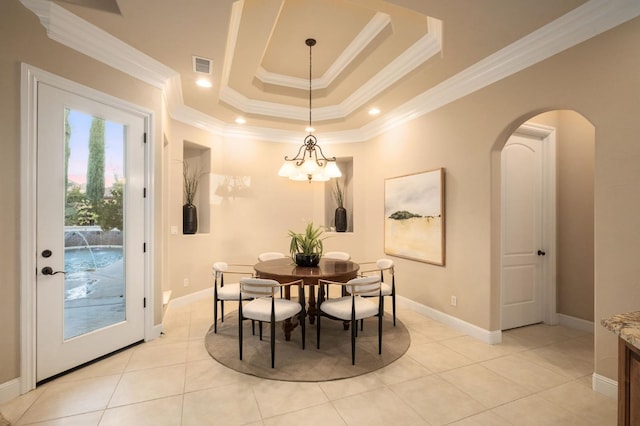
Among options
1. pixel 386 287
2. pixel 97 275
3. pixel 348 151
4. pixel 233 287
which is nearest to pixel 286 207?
pixel 348 151

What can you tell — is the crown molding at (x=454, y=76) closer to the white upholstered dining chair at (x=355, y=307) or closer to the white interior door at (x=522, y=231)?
the white interior door at (x=522, y=231)

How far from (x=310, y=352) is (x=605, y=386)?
2347 millimetres

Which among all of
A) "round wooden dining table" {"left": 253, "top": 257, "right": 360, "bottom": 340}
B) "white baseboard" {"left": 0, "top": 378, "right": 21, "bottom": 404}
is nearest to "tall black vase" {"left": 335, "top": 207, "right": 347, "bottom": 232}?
"round wooden dining table" {"left": 253, "top": 257, "right": 360, "bottom": 340}

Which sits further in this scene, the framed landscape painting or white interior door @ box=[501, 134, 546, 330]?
the framed landscape painting

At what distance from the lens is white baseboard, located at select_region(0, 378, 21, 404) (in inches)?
85.2

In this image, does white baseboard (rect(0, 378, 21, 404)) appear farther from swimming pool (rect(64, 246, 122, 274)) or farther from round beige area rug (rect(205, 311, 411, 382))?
round beige area rug (rect(205, 311, 411, 382))

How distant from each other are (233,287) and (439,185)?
284cm

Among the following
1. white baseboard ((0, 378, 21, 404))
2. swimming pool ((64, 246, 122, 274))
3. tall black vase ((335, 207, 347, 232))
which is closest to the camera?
white baseboard ((0, 378, 21, 404))

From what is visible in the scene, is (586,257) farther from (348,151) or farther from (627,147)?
(348,151)

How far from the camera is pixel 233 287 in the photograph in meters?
3.64

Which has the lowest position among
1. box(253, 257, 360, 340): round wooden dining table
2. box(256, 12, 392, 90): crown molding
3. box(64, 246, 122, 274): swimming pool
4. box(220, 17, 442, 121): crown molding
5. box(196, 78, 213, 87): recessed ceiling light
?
box(253, 257, 360, 340): round wooden dining table

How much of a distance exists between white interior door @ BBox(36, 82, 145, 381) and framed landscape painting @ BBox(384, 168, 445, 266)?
3.32m

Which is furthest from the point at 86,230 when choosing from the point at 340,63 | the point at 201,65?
the point at 340,63

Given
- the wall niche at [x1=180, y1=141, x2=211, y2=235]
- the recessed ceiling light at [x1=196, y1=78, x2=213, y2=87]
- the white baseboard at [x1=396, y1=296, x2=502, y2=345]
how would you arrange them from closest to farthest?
1. the white baseboard at [x1=396, y1=296, x2=502, y2=345]
2. the recessed ceiling light at [x1=196, y1=78, x2=213, y2=87]
3. the wall niche at [x1=180, y1=141, x2=211, y2=235]
